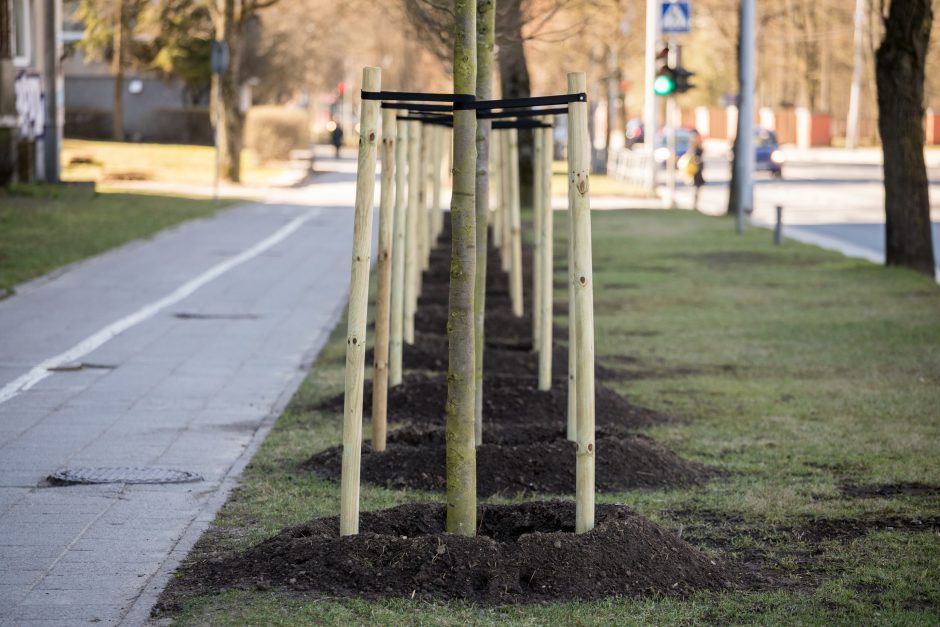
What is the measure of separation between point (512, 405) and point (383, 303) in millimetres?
1783

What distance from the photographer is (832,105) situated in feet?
318

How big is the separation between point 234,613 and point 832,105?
9633cm

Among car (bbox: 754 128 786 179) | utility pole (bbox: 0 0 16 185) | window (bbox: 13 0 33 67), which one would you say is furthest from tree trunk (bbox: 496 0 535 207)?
car (bbox: 754 128 786 179)

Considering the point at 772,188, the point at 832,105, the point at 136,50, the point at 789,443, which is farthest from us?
the point at 832,105

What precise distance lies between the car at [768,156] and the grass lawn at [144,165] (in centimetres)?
1584

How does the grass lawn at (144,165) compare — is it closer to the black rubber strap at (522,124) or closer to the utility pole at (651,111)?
the utility pole at (651,111)

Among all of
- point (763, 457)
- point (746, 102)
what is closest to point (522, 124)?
point (763, 457)

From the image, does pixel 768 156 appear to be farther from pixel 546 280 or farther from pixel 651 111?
pixel 546 280

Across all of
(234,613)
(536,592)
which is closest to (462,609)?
(536,592)

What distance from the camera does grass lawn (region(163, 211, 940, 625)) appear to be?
16.8 feet

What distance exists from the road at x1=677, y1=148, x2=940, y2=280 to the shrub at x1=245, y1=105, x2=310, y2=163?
13856 millimetres

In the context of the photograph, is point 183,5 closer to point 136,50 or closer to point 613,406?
point 136,50

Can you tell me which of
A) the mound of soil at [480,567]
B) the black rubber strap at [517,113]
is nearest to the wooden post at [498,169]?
the black rubber strap at [517,113]

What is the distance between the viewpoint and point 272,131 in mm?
49531
